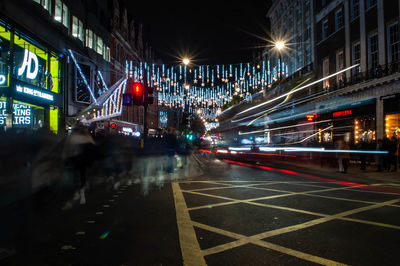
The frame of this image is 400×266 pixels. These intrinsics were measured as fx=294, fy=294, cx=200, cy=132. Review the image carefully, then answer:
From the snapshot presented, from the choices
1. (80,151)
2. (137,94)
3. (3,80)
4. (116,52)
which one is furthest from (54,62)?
(80,151)

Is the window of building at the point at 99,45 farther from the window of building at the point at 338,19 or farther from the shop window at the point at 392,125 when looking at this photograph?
the shop window at the point at 392,125

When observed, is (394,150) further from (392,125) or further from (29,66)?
(29,66)

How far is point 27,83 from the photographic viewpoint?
1634 centimetres

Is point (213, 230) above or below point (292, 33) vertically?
below

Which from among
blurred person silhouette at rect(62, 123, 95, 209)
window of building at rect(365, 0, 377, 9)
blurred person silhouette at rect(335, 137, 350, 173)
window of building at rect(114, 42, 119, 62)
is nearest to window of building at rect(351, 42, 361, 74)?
window of building at rect(365, 0, 377, 9)

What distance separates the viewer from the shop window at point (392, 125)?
17.2 meters

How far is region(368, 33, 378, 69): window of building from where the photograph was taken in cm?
1962

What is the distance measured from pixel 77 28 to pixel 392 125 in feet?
78.0

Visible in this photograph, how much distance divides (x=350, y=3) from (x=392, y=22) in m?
5.24

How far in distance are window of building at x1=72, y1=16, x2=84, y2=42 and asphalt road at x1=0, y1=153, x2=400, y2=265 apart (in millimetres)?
19851

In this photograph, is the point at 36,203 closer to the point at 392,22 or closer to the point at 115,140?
the point at 115,140

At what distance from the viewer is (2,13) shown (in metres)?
14.1

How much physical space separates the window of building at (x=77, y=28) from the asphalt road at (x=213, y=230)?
782 inches

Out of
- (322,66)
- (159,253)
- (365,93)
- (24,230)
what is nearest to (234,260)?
(159,253)
